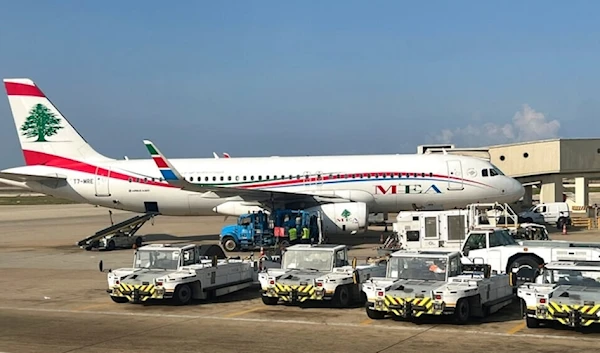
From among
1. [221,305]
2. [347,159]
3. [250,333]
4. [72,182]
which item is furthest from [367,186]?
[250,333]

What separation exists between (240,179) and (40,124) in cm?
1257

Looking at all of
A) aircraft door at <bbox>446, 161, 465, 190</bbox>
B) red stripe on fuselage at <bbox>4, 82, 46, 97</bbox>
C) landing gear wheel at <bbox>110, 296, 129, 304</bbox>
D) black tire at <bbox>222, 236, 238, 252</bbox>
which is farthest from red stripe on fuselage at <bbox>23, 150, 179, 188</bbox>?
landing gear wheel at <bbox>110, 296, 129, 304</bbox>

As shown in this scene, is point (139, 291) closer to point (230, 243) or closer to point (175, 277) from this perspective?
point (175, 277)

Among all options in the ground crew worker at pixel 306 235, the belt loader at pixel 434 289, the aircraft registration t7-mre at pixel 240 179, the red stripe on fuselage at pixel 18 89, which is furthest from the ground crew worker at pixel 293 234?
the red stripe on fuselage at pixel 18 89

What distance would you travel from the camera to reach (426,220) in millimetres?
28484

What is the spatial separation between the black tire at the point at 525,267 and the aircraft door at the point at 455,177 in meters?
17.7

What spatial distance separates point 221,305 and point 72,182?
24.9 meters

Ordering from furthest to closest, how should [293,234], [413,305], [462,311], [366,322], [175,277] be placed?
[293,234], [175,277], [366,322], [462,311], [413,305]

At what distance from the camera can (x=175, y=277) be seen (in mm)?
18984

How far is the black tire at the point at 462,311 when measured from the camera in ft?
51.2

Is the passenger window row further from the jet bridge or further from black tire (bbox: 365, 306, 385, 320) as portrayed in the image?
black tire (bbox: 365, 306, 385, 320)

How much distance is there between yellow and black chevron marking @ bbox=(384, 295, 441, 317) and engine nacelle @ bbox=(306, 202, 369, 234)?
61.7 ft

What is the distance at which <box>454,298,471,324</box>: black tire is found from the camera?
614 inches

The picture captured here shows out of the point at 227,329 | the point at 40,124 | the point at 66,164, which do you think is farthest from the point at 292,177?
the point at 227,329
